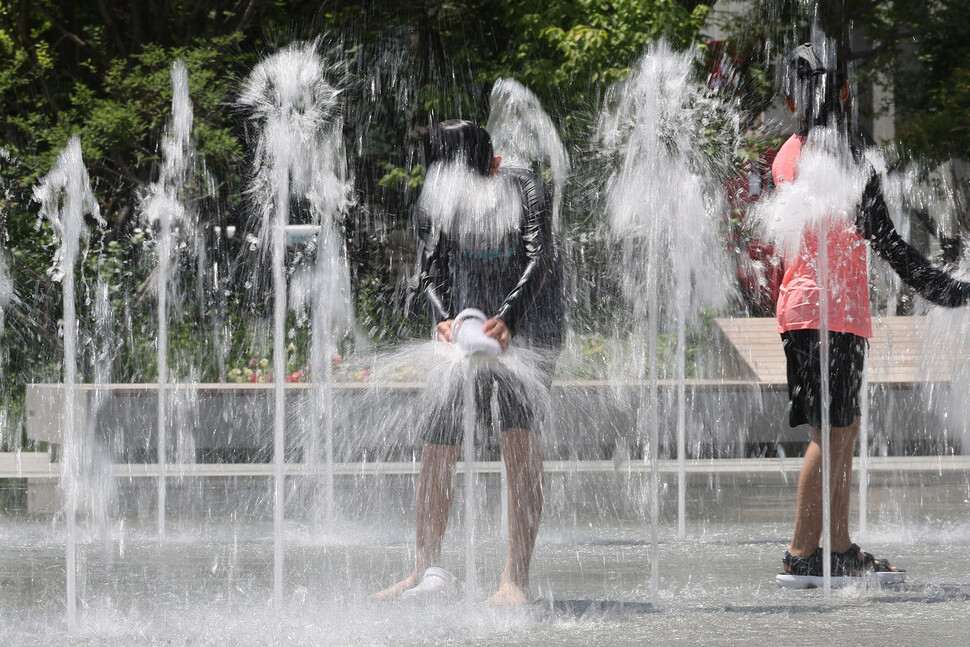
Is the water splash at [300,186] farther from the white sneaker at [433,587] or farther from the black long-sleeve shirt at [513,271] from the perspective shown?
the black long-sleeve shirt at [513,271]

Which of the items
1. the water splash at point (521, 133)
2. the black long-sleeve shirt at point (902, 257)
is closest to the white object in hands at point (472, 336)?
the black long-sleeve shirt at point (902, 257)

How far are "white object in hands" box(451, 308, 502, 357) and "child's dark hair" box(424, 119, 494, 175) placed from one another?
1.69 ft

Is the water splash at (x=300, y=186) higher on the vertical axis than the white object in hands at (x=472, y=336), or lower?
higher

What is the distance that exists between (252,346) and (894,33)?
10476mm

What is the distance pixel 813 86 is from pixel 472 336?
1613 mm

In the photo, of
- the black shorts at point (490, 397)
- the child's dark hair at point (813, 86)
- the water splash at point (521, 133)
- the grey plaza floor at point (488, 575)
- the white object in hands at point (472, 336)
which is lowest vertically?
the grey plaza floor at point (488, 575)

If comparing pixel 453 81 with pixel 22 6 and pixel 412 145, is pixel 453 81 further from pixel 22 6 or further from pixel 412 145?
pixel 22 6

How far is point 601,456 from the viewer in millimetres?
11195

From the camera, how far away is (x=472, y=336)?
3891 mm

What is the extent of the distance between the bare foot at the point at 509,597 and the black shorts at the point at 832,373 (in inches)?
44.2

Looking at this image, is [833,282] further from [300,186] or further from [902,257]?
[300,186]

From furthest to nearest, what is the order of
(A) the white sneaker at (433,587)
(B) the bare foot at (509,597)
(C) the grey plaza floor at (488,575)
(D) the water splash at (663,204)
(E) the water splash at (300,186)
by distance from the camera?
(D) the water splash at (663,204)
(E) the water splash at (300,186)
(A) the white sneaker at (433,587)
(B) the bare foot at (509,597)
(C) the grey plaza floor at (488,575)

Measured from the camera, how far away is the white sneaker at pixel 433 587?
13.5 ft

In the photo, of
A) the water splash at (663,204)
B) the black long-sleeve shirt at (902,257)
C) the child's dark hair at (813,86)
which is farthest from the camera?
the water splash at (663,204)
